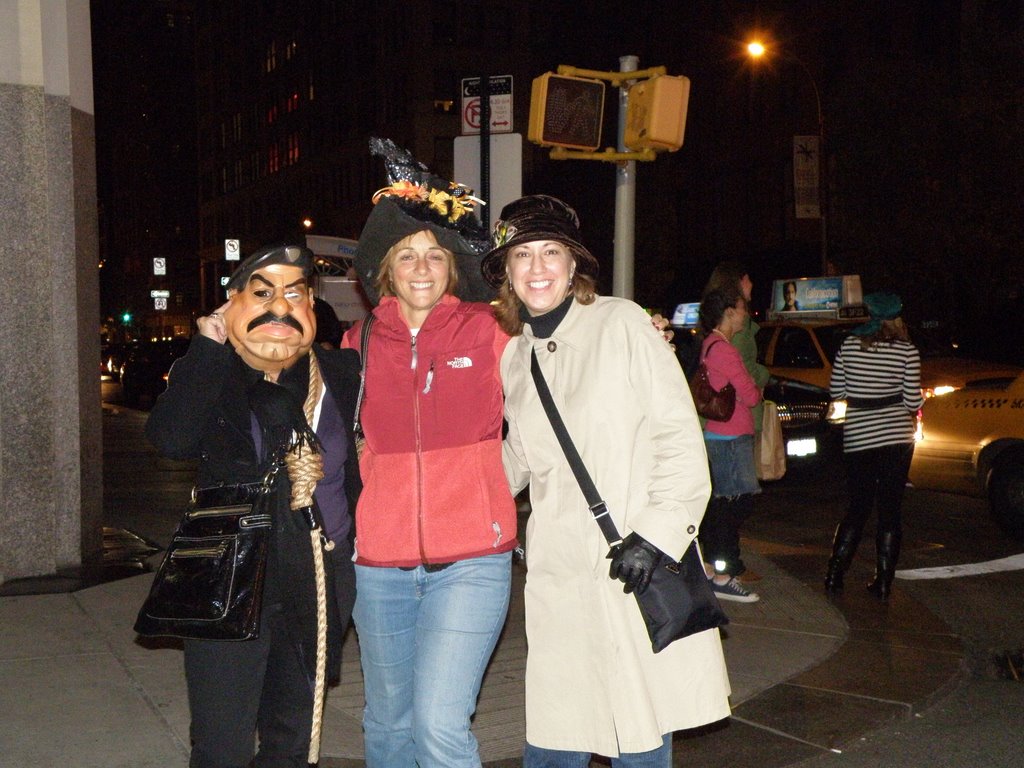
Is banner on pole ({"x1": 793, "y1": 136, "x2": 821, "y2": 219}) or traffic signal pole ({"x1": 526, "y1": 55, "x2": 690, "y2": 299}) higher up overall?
banner on pole ({"x1": 793, "y1": 136, "x2": 821, "y2": 219})

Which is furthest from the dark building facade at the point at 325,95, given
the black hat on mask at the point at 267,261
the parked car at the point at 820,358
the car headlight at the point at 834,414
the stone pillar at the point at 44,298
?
the black hat on mask at the point at 267,261

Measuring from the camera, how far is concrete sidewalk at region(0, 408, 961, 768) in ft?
16.2

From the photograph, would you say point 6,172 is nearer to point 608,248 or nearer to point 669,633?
point 669,633

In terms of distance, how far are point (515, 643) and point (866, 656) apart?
6.32ft

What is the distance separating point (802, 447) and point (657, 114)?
18.8 feet

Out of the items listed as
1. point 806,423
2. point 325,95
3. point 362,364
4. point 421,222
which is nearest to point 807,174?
point 806,423

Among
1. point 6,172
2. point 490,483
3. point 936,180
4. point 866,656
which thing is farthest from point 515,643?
point 936,180

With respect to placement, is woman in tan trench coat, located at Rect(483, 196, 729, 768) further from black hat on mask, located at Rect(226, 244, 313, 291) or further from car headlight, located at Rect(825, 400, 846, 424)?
car headlight, located at Rect(825, 400, 846, 424)

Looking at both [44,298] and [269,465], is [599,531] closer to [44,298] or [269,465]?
[269,465]

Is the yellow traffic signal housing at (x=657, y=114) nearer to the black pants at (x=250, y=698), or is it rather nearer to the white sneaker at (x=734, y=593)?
the white sneaker at (x=734, y=593)

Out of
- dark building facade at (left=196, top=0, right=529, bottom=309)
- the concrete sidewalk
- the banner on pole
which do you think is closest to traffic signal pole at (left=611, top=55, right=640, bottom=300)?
the concrete sidewalk

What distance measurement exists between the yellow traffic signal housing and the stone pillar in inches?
149

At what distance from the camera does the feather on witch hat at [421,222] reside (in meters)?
3.90

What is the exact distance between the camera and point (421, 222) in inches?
154
